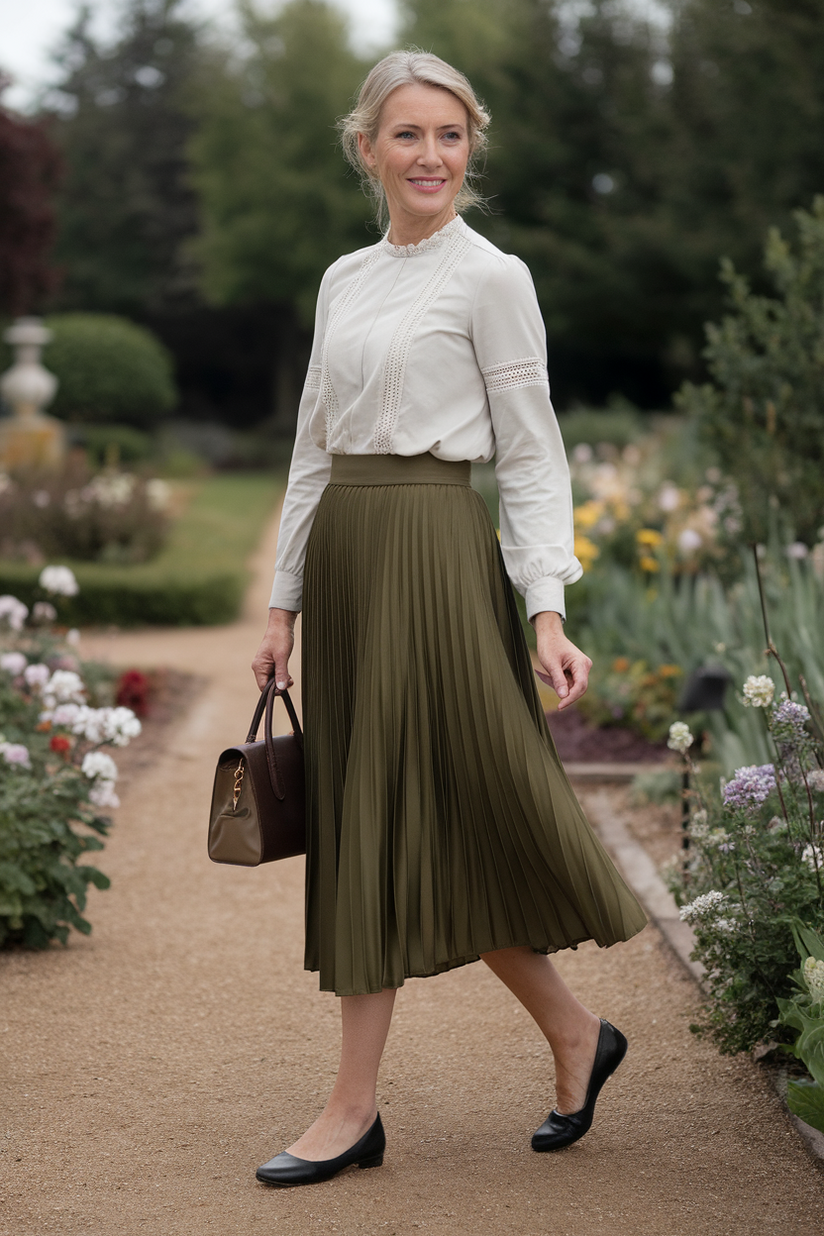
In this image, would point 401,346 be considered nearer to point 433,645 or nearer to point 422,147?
point 422,147

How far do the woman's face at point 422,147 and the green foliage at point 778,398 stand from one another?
358cm

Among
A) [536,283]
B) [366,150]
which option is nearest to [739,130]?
[536,283]

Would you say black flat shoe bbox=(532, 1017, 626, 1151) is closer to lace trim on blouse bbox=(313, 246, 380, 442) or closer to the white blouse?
the white blouse

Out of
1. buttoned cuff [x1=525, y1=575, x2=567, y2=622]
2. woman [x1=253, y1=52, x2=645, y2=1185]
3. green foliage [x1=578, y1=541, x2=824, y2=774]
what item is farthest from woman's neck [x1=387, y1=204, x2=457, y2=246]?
green foliage [x1=578, y1=541, x2=824, y2=774]

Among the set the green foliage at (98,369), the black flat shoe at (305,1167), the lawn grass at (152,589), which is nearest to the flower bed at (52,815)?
the black flat shoe at (305,1167)

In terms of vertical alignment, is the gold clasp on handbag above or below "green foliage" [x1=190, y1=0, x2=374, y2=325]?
below

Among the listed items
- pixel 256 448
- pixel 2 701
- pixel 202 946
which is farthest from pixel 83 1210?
pixel 256 448

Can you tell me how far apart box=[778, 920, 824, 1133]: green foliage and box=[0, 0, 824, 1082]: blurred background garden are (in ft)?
0.72

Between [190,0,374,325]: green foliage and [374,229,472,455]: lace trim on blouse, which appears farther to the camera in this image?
[190,0,374,325]: green foliage

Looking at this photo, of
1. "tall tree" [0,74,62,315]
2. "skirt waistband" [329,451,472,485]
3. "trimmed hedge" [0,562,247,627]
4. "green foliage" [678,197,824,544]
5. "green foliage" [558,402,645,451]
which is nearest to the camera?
"skirt waistband" [329,451,472,485]

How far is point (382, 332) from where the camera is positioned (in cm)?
215

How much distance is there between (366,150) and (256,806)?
1125 millimetres

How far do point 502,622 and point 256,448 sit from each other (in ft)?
91.1

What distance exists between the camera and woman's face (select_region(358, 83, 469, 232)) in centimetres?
215
